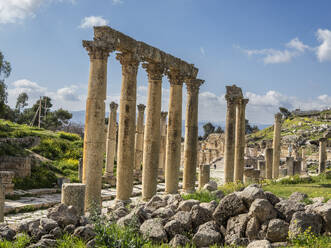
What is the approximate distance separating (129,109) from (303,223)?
30.2 feet

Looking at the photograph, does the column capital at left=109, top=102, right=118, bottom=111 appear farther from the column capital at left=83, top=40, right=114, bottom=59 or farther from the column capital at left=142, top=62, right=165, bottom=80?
the column capital at left=83, top=40, right=114, bottom=59

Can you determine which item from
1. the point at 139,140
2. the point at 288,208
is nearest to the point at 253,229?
the point at 288,208

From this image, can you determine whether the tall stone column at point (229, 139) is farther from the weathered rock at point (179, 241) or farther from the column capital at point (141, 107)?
the weathered rock at point (179, 241)

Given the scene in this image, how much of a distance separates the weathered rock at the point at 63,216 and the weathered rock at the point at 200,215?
3.09 meters

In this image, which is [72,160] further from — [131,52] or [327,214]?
[327,214]

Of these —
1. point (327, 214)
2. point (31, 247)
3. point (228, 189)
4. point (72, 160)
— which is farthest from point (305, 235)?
point (72, 160)

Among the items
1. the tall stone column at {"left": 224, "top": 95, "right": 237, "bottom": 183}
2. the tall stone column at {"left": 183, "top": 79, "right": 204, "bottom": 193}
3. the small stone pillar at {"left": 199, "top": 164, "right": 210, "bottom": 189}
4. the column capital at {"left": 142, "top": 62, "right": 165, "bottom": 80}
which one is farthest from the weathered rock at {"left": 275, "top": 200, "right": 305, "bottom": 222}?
the tall stone column at {"left": 224, "top": 95, "right": 237, "bottom": 183}

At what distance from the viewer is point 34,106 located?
260 ft

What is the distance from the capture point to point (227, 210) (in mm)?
9336

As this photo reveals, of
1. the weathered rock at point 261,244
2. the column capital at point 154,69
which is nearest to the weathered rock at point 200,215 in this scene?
the weathered rock at point 261,244

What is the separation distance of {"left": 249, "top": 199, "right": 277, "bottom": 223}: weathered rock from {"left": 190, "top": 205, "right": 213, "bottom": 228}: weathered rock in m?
1.29

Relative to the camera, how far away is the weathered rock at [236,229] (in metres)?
8.37

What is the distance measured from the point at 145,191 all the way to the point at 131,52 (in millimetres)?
6507

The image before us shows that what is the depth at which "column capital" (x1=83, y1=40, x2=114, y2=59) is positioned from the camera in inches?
531
